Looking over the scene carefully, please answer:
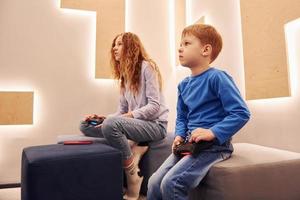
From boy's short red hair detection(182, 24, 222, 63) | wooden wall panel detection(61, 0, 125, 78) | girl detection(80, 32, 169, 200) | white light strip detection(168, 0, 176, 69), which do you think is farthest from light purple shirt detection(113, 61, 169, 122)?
white light strip detection(168, 0, 176, 69)

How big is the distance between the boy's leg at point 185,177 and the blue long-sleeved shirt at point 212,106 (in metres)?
0.10

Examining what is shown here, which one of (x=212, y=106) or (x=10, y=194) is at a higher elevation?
(x=212, y=106)

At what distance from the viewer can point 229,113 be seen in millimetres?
1003

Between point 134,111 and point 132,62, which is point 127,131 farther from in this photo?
point 132,62

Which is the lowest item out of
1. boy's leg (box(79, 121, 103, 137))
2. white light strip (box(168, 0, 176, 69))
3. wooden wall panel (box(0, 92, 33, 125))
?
boy's leg (box(79, 121, 103, 137))

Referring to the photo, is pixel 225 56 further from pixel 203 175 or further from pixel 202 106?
pixel 203 175

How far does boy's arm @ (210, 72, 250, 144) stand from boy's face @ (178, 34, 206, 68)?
17 centimetres

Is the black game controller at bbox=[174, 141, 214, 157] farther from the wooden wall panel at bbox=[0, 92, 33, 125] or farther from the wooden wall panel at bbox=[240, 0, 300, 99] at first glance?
the wooden wall panel at bbox=[0, 92, 33, 125]

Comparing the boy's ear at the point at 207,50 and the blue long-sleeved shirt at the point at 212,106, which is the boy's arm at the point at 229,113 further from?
the boy's ear at the point at 207,50

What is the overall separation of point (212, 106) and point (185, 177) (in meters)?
0.31

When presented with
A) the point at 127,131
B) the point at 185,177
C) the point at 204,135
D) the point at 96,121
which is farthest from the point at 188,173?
the point at 96,121

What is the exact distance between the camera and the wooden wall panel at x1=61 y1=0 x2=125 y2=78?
2.59 meters

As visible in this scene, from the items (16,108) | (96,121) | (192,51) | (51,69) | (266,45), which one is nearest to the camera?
(192,51)

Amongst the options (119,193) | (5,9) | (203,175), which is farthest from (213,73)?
(5,9)
